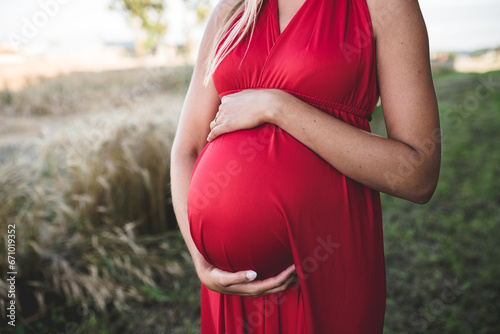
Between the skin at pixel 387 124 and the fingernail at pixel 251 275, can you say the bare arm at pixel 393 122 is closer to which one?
the skin at pixel 387 124

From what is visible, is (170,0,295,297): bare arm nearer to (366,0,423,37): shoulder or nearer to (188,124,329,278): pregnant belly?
(188,124,329,278): pregnant belly

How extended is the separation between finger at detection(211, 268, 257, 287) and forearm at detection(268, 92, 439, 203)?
17.3 inches

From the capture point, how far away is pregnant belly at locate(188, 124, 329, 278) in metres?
1.08

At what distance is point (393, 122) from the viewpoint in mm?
1070

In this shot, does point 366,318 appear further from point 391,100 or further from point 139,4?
point 139,4

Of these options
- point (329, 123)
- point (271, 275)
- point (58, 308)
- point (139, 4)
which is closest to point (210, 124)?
point (329, 123)

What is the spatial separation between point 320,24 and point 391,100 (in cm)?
33

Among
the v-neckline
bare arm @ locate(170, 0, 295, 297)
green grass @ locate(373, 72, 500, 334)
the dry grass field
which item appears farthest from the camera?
green grass @ locate(373, 72, 500, 334)

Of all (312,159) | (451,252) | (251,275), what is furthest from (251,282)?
(451,252)

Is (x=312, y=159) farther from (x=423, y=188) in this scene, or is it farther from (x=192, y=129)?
(x=192, y=129)

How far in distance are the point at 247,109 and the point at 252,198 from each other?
0.96 feet

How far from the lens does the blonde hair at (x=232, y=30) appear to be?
123 cm

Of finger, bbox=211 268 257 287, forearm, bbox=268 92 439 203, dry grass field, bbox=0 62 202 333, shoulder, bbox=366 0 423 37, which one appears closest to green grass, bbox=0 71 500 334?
dry grass field, bbox=0 62 202 333

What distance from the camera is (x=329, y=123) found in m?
1.08
